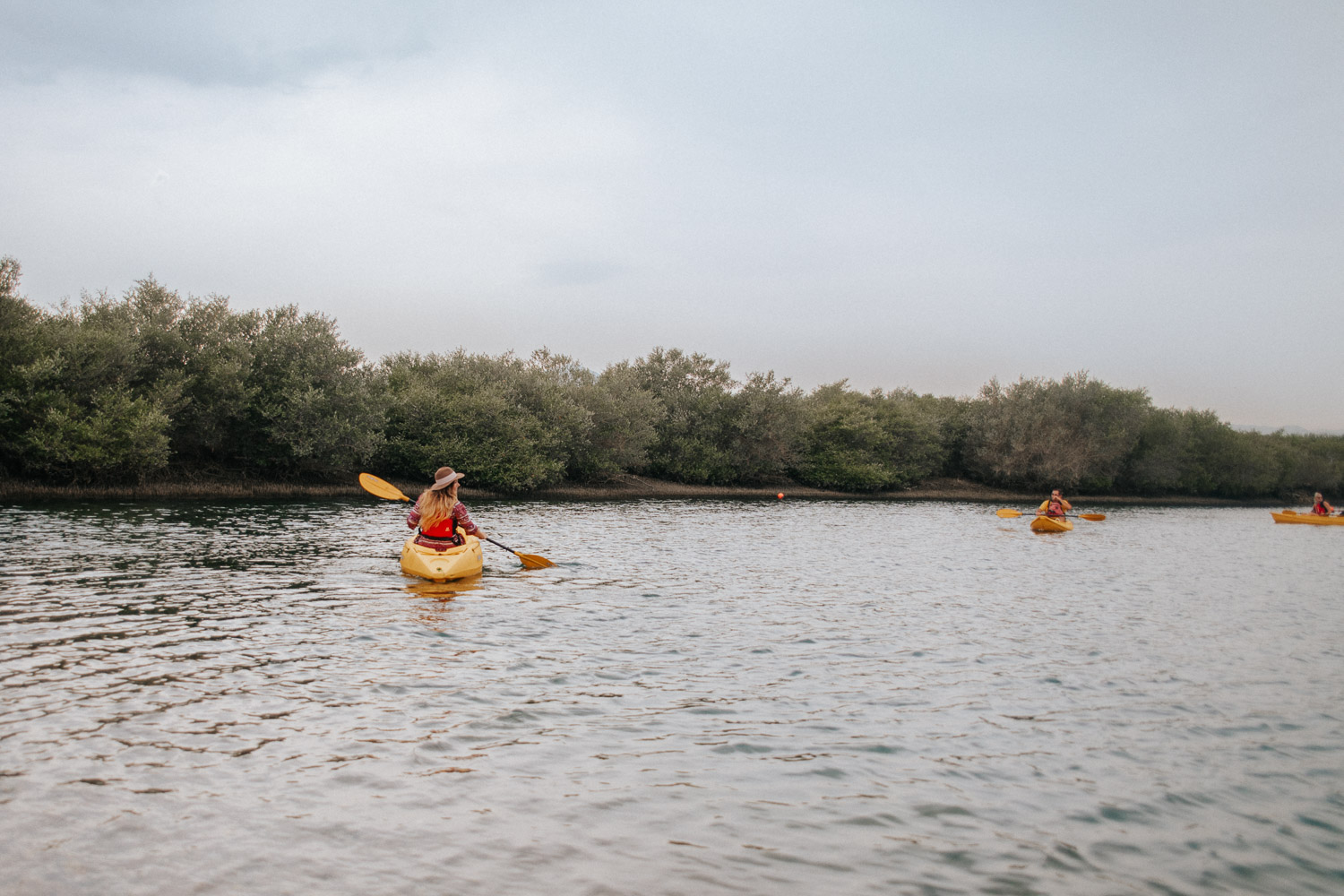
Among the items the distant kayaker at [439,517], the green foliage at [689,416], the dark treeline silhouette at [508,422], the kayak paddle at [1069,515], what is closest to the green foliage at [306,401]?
the dark treeline silhouette at [508,422]

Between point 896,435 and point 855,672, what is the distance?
7501 centimetres

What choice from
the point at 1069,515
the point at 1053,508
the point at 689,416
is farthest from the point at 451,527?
the point at 689,416

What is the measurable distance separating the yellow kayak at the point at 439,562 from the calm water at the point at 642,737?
39 cm

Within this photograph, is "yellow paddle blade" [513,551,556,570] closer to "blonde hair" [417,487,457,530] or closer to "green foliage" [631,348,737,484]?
"blonde hair" [417,487,457,530]

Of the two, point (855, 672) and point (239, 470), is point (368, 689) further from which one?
point (239, 470)

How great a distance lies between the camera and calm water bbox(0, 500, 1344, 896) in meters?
5.82

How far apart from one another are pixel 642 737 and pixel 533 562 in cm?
1247

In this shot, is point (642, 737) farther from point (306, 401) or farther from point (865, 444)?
point (865, 444)

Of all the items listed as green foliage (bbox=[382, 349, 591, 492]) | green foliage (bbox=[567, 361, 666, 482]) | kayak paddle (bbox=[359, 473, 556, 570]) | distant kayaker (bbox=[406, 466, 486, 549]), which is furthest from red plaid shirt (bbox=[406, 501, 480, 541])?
green foliage (bbox=[567, 361, 666, 482])

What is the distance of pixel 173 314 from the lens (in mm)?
43156

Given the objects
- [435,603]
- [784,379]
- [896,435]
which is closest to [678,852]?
[435,603]

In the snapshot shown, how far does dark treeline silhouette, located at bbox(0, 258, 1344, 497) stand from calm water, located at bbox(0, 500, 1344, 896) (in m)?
22.3

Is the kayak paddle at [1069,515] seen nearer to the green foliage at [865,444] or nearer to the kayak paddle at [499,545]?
the green foliage at [865,444]

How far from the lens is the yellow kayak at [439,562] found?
1717cm
